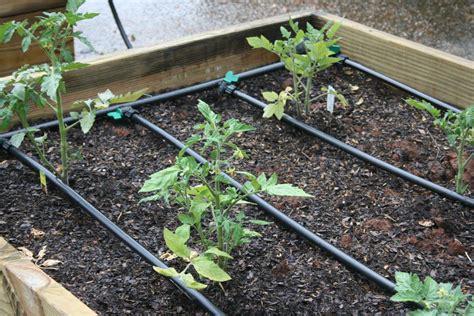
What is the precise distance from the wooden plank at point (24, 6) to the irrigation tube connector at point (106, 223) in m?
0.99

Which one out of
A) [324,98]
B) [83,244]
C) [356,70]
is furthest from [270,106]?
[83,244]

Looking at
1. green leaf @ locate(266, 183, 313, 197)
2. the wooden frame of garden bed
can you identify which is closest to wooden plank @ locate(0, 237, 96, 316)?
green leaf @ locate(266, 183, 313, 197)

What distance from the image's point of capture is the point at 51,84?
214cm

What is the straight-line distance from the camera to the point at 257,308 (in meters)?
1.99

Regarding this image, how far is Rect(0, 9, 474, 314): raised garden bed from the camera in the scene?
2.05m

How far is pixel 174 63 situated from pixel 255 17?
2.80 meters

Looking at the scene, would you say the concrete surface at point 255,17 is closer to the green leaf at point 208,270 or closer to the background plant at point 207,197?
the background plant at point 207,197

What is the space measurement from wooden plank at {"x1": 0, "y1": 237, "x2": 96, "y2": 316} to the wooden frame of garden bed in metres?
1.01

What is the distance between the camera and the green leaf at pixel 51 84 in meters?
2.12

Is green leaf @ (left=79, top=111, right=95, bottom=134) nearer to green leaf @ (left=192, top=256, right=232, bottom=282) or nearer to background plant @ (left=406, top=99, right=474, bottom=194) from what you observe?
green leaf @ (left=192, top=256, right=232, bottom=282)

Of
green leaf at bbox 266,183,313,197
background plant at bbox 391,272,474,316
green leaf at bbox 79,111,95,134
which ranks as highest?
green leaf at bbox 266,183,313,197

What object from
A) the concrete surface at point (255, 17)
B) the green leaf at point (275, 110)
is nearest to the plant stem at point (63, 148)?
the green leaf at point (275, 110)

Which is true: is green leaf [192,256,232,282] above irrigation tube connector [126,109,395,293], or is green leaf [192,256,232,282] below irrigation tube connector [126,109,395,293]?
above

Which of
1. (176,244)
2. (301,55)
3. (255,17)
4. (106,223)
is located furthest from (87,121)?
(255,17)
